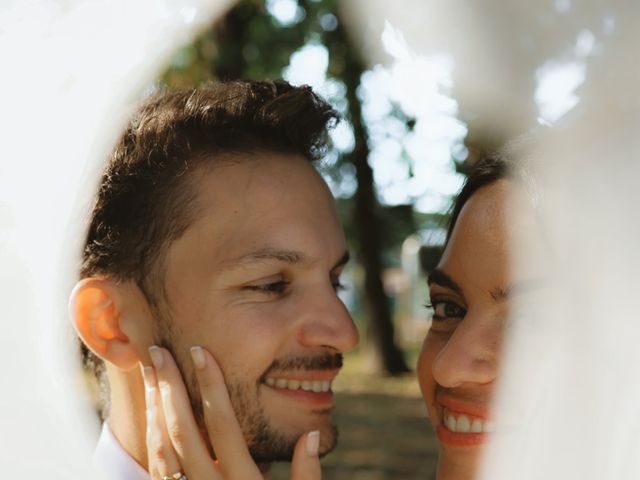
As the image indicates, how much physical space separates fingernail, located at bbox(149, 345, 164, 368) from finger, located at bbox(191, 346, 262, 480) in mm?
120

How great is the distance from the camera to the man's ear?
246cm

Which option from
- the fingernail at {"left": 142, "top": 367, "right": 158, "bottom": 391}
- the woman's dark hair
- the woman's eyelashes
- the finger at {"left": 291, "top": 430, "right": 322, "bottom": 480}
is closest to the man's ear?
the fingernail at {"left": 142, "top": 367, "right": 158, "bottom": 391}

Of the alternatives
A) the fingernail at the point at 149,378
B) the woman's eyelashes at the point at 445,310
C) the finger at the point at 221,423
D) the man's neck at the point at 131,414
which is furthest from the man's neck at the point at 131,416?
the woman's eyelashes at the point at 445,310

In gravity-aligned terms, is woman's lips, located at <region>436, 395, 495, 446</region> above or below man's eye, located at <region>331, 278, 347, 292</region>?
below

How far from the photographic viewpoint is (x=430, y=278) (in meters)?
2.41

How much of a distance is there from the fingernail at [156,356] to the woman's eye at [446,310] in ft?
3.01

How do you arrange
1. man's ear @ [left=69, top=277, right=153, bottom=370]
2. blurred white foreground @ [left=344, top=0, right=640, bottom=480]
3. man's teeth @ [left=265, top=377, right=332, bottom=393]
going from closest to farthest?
blurred white foreground @ [left=344, top=0, right=640, bottom=480] < man's teeth @ [left=265, top=377, right=332, bottom=393] < man's ear @ [left=69, top=277, right=153, bottom=370]

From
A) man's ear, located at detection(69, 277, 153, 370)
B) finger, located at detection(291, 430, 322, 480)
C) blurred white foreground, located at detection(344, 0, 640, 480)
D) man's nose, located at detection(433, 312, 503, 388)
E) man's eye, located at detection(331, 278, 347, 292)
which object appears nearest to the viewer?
blurred white foreground, located at detection(344, 0, 640, 480)

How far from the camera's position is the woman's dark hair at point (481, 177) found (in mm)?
2223

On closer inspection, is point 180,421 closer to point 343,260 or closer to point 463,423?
point 343,260

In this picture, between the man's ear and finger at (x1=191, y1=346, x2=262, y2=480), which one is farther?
the man's ear

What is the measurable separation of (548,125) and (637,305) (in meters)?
0.74

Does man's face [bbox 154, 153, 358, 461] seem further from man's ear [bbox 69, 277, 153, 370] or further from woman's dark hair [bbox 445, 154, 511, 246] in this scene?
woman's dark hair [bbox 445, 154, 511, 246]

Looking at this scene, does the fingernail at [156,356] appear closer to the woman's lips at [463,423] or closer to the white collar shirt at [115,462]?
the white collar shirt at [115,462]
